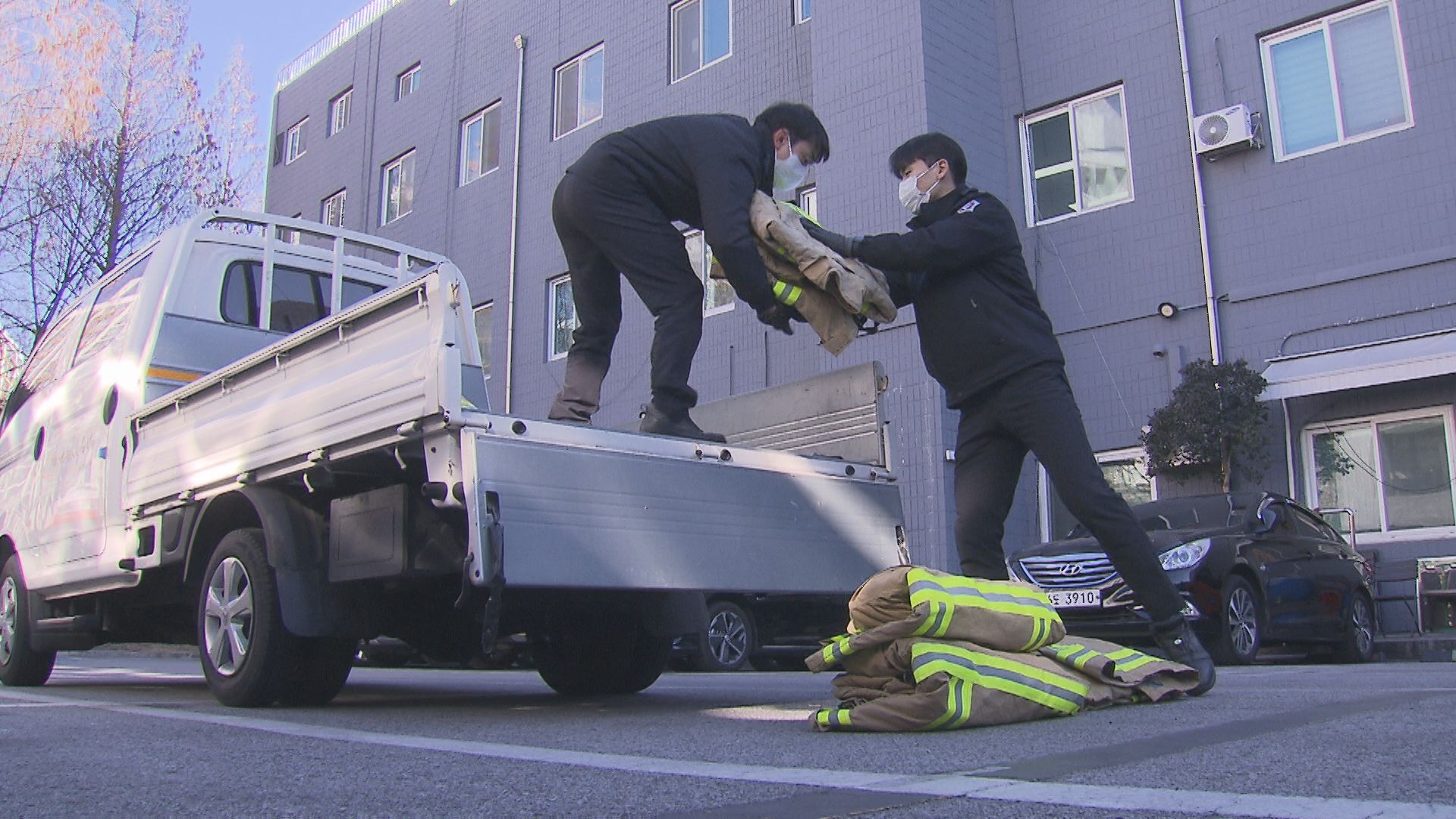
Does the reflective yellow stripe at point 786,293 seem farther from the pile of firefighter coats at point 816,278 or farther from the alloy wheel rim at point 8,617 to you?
the alloy wheel rim at point 8,617

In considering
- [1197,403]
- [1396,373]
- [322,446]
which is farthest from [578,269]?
[1396,373]

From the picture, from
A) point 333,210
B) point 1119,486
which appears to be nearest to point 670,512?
point 1119,486

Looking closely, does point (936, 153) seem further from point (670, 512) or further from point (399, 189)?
point (399, 189)

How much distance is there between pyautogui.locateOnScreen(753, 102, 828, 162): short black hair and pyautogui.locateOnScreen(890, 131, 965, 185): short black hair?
39 centimetres

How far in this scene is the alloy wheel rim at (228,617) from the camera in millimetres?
4820

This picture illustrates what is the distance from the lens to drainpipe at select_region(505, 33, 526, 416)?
2080 centimetres

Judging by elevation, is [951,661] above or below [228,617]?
below

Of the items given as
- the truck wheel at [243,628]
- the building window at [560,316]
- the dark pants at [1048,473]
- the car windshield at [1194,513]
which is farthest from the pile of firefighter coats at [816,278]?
the building window at [560,316]

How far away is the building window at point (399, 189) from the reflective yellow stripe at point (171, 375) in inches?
718

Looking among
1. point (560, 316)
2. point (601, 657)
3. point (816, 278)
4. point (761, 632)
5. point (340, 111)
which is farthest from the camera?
point (340, 111)

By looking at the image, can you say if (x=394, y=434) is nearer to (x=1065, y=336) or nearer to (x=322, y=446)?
(x=322, y=446)

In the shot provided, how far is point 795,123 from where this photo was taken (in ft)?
16.2

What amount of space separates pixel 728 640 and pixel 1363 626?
5542 mm

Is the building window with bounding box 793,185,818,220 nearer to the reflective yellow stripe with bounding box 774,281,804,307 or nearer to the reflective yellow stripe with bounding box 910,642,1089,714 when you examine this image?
the reflective yellow stripe with bounding box 774,281,804,307
